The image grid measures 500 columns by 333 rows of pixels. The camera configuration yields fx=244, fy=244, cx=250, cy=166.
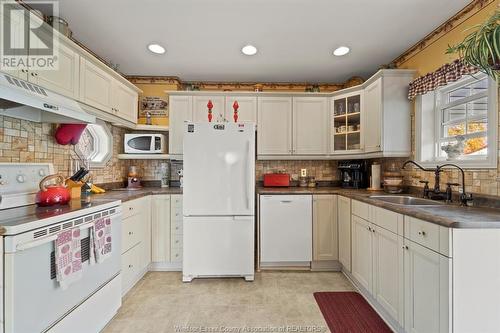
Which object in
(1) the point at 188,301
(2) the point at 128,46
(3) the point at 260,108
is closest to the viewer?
(1) the point at 188,301

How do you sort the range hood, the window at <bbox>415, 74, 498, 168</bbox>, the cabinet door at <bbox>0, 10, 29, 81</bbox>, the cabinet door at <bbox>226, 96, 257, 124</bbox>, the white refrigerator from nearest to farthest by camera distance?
the range hood
the cabinet door at <bbox>0, 10, 29, 81</bbox>
the window at <bbox>415, 74, 498, 168</bbox>
the white refrigerator
the cabinet door at <bbox>226, 96, 257, 124</bbox>

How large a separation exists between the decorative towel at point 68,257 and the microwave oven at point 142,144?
5.81 ft

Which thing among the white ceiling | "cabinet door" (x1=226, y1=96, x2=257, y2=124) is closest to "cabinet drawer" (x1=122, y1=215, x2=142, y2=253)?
"cabinet door" (x1=226, y1=96, x2=257, y2=124)

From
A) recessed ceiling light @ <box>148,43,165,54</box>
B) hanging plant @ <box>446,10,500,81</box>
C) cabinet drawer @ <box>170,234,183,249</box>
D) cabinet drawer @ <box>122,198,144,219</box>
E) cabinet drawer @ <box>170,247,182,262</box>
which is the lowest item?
cabinet drawer @ <box>170,247,182,262</box>

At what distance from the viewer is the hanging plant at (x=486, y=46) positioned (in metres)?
1.18

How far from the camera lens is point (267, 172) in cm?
355

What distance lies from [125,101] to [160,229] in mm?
1578

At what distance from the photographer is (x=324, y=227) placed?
290cm

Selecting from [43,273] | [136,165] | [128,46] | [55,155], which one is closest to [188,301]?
[43,273]

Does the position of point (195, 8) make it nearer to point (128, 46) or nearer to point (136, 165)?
point (128, 46)

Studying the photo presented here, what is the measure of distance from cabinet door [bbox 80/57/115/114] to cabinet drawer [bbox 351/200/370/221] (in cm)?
268

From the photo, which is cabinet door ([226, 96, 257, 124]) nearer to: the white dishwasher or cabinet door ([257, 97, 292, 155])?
cabinet door ([257, 97, 292, 155])

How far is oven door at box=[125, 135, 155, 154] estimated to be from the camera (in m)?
3.17

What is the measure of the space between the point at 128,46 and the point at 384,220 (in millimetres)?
2926
